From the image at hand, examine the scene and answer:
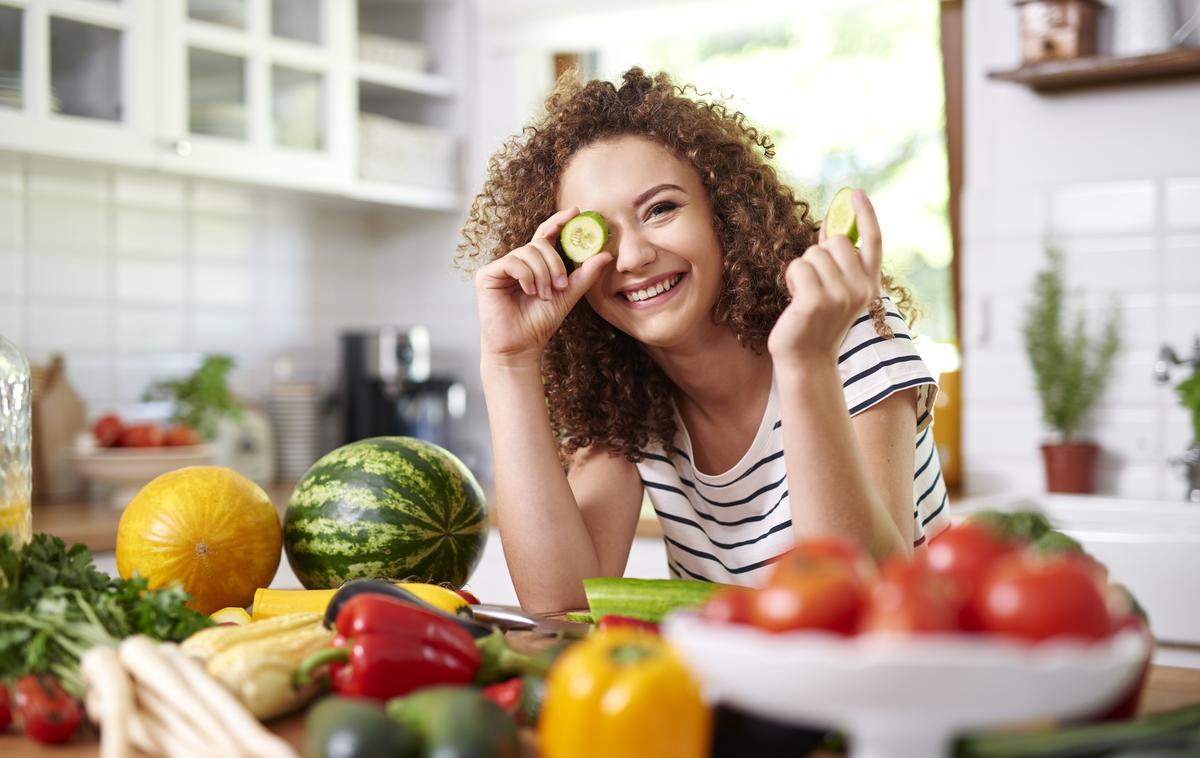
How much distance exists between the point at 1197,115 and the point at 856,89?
1235mm

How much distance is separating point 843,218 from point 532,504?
0.63 metres

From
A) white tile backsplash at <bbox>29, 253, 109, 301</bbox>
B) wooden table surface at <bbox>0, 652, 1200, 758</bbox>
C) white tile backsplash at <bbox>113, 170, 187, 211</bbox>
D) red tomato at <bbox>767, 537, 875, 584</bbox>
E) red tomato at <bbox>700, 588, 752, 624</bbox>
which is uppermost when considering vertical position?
white tile backsplash at <bbox>113, 170, 187, 211</bbox>

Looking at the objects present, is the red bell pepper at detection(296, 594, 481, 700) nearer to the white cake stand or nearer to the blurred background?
the white cake stand

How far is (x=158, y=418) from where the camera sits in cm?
359

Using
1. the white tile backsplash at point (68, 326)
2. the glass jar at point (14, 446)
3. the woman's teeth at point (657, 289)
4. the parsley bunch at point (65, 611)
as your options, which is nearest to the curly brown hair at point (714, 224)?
the woman's teeth at point (657, 289)

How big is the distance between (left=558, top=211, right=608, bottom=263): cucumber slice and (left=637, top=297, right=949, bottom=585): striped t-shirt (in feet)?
1.24

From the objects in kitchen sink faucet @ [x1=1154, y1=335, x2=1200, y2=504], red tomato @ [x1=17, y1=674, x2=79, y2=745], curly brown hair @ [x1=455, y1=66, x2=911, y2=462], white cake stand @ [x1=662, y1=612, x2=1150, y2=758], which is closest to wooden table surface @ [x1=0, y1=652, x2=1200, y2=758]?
red tomato @ [x1=17, y1=674, x2=79, y2=745]

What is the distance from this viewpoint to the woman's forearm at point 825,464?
Answer: 4.06 feet

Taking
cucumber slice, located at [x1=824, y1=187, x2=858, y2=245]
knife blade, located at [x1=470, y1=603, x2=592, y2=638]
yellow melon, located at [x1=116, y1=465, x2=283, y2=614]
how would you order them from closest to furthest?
knife blade, located at [x1=470, y1=603, x2=592, y2=638] → cucumber slice, located at [x1=824, y1=187, x2=858, y2=245] → yellow melon, located at [x1=116, y1=465, x2=283, y2=614]

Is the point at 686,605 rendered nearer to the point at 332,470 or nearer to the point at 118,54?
the point at 332,470

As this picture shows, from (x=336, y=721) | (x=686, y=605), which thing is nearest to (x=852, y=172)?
(x=686, y=605)

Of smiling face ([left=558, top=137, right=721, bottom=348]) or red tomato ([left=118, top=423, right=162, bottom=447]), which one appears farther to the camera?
red tomato ([left=118, top=423, right=162, bottom=447])

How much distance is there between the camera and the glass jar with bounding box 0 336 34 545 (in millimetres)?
1282

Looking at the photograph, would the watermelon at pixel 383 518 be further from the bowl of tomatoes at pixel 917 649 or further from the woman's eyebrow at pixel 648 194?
the bowl of tomatoes at pixel 917 649
